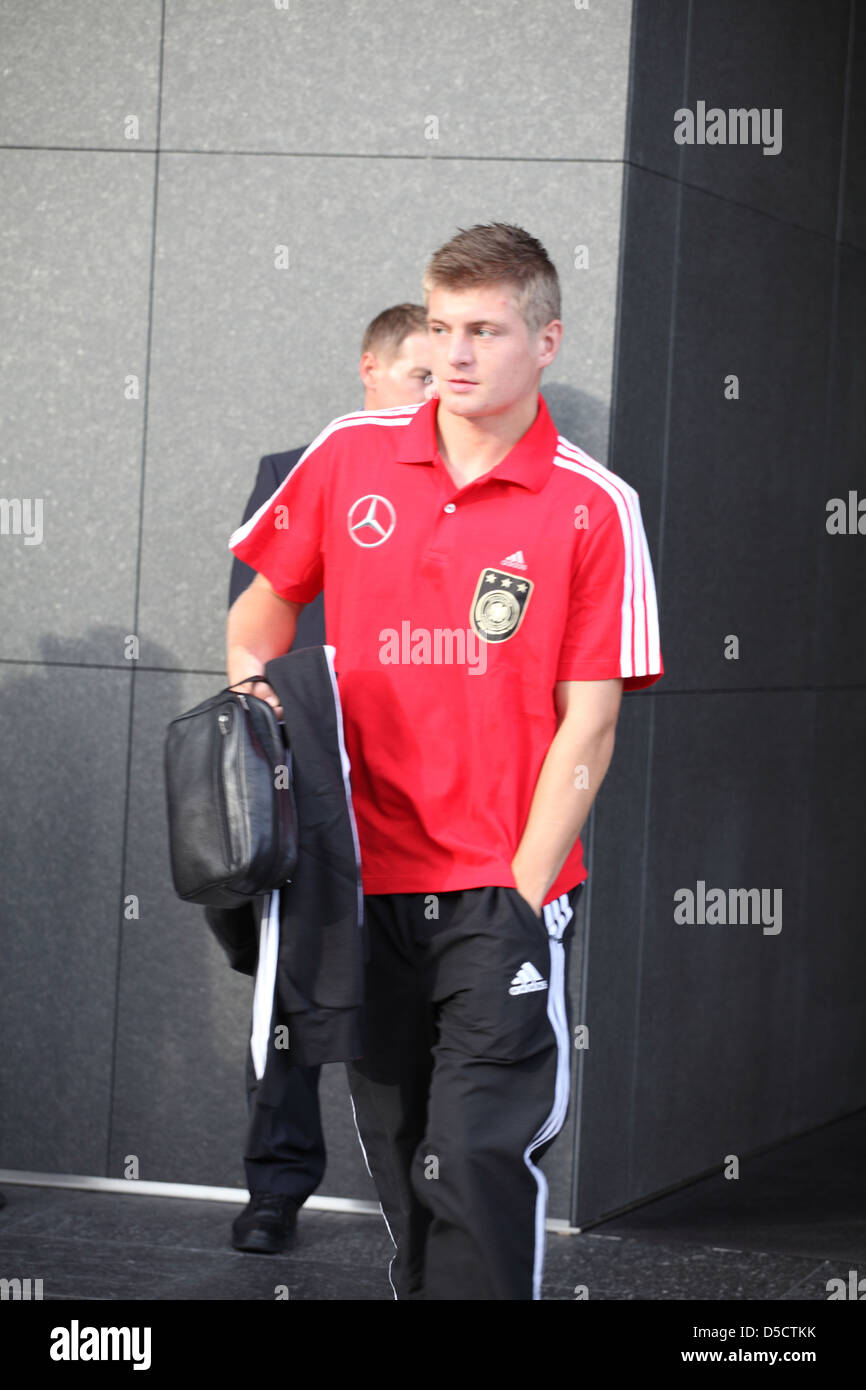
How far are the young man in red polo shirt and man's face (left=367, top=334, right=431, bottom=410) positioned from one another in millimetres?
1180

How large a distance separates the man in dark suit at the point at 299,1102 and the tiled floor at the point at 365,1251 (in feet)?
0.27

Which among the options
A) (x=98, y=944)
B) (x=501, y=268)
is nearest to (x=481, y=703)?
(x=501, y=268)

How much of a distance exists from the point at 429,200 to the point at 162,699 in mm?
1417

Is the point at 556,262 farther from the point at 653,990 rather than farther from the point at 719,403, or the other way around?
the point at 653,990

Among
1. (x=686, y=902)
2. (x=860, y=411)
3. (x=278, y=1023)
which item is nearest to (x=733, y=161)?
(x=860, y=411)

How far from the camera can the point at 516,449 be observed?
10.6ft

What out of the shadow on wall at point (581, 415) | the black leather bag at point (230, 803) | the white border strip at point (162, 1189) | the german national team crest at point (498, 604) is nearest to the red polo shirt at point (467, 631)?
the german national team crest at point (498, 604)

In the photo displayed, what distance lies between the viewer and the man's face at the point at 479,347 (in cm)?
313

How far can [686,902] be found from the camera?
5156 mm

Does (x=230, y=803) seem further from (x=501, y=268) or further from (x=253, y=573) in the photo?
(x=253, y=573)

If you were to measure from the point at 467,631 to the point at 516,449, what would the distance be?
343 millimetres

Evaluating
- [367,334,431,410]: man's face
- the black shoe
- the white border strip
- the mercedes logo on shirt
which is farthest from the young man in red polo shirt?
the white border strip
